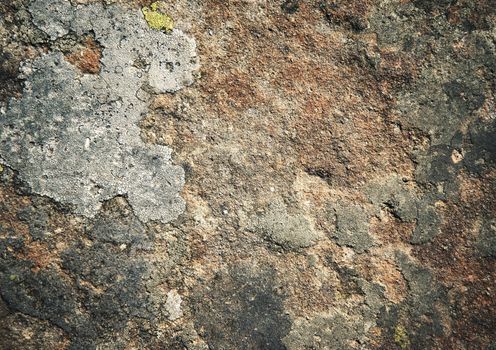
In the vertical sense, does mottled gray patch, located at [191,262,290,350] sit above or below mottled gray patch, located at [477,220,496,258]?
below

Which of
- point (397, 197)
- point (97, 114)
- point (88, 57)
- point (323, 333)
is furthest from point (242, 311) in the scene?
point (88, 57)

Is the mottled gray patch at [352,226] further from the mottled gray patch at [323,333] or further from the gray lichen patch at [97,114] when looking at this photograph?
the gray lichen patch at [97,114]

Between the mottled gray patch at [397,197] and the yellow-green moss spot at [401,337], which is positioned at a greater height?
the mottled gray patch at [397,197]

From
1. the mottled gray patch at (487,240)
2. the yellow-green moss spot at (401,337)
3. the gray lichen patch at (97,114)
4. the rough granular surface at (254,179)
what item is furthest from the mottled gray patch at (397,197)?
the gray lichen patch at (97,114)

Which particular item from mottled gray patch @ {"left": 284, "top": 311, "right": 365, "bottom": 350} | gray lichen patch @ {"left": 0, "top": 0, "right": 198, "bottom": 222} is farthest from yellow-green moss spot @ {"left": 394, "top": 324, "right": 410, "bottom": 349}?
gray lichen patch @ {"left": 0, "top": 0, "right": 198, "bottom": 222}

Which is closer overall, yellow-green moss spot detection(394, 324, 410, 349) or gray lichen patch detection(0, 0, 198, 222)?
gray lichen patch detection(0, 0, 198, 222)

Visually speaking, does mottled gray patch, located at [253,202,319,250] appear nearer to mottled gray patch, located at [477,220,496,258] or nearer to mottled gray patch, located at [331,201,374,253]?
mottled gray patch, located at [331,201,374,253]

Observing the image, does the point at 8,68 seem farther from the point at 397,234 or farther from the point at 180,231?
the point at 397,234
